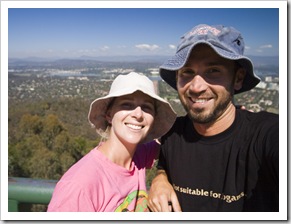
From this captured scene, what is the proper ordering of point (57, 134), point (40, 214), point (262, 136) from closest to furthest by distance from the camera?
point (262, 136) → point (40, 214) → point (57, 134)

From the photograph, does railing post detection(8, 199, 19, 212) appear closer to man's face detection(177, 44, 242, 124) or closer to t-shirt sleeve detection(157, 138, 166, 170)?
t-shirt sleeve detection(157, 138, 166, 170)

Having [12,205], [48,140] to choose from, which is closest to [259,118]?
[12,205]

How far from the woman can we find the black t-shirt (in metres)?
0.23

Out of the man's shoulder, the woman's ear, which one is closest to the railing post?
the woman's ear

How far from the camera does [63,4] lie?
2.06 m

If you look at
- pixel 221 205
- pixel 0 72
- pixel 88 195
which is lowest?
pixel 221 205

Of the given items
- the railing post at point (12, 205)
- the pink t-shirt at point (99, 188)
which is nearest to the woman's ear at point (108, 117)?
the pink t-shirt at point (99, 188)

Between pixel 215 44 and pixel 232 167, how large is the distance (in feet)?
1.92

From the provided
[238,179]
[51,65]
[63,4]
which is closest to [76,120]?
[51,65]

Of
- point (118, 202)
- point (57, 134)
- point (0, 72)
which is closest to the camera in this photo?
point (118, 202)

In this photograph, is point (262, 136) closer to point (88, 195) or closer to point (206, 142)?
point (206, 142)

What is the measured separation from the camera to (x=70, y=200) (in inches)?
54.9

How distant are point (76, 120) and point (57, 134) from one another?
849mm

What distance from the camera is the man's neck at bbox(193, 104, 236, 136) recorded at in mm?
1590
